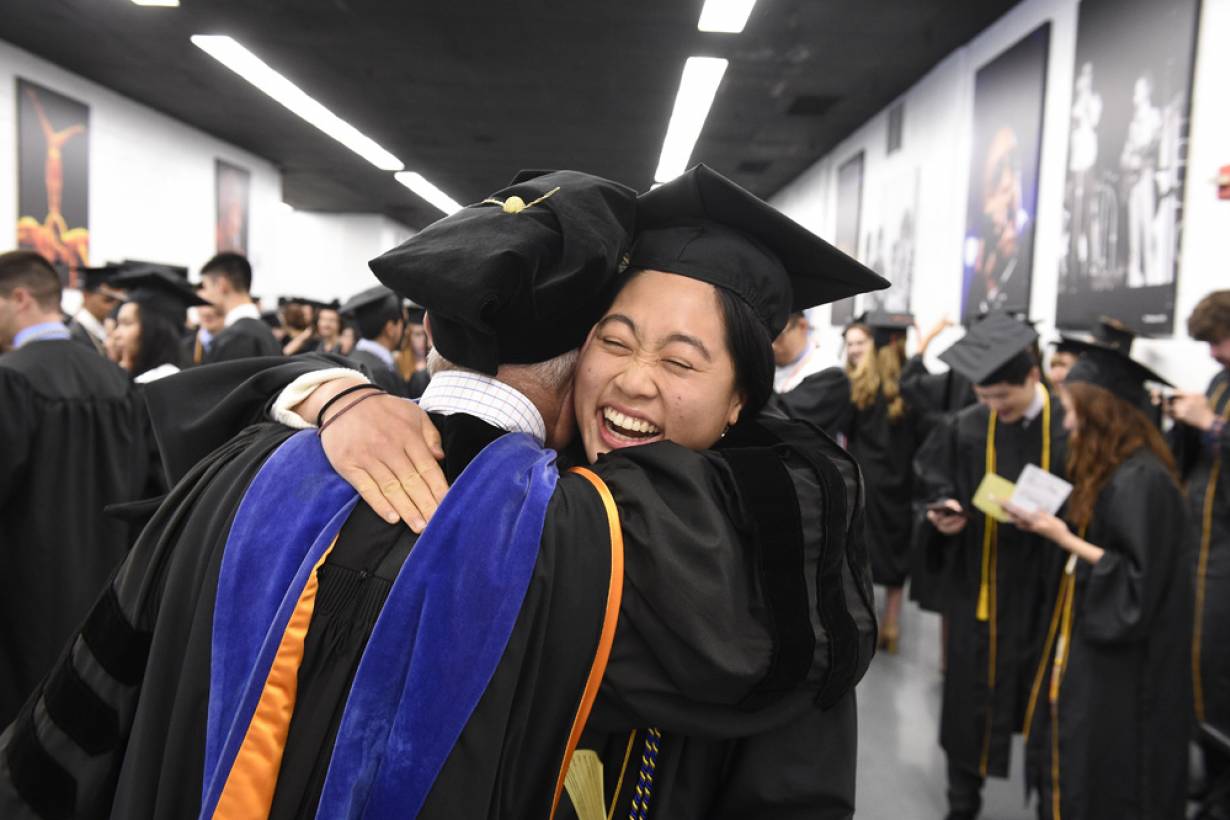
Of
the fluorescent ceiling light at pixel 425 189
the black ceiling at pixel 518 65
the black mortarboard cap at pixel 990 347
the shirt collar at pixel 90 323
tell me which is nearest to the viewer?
the black mortarboard cap at pixel 990 347

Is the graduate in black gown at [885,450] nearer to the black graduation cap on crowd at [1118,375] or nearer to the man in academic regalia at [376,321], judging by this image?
the black graduation cap on crowd at [1118,375]

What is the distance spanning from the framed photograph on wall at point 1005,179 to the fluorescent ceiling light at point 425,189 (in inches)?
341

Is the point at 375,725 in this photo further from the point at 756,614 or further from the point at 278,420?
the point at 278,420

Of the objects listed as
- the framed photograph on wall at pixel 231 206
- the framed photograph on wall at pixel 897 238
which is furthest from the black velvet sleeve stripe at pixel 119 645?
the framed photograph on wall at pixel 231 206

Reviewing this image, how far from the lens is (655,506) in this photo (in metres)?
1.14

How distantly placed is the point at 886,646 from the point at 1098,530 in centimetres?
288

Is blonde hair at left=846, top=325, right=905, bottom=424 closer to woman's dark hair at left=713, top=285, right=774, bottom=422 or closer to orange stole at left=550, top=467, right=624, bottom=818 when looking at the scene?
woman's dark hair at left=713, top=285, right=774, bottom=422

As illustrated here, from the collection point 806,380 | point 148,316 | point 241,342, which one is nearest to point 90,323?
point 241,342

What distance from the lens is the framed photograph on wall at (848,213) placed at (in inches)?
435

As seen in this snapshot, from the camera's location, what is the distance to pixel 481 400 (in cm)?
132

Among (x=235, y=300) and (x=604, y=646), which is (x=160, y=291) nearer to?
(x=235, y=300)

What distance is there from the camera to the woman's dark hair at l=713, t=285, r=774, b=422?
4.91ft

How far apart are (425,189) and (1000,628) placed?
1443cm

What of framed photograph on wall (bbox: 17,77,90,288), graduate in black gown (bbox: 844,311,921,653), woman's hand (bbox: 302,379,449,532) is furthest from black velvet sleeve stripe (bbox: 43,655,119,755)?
framed photograph on wall (bbox: 17,77,90,288)
